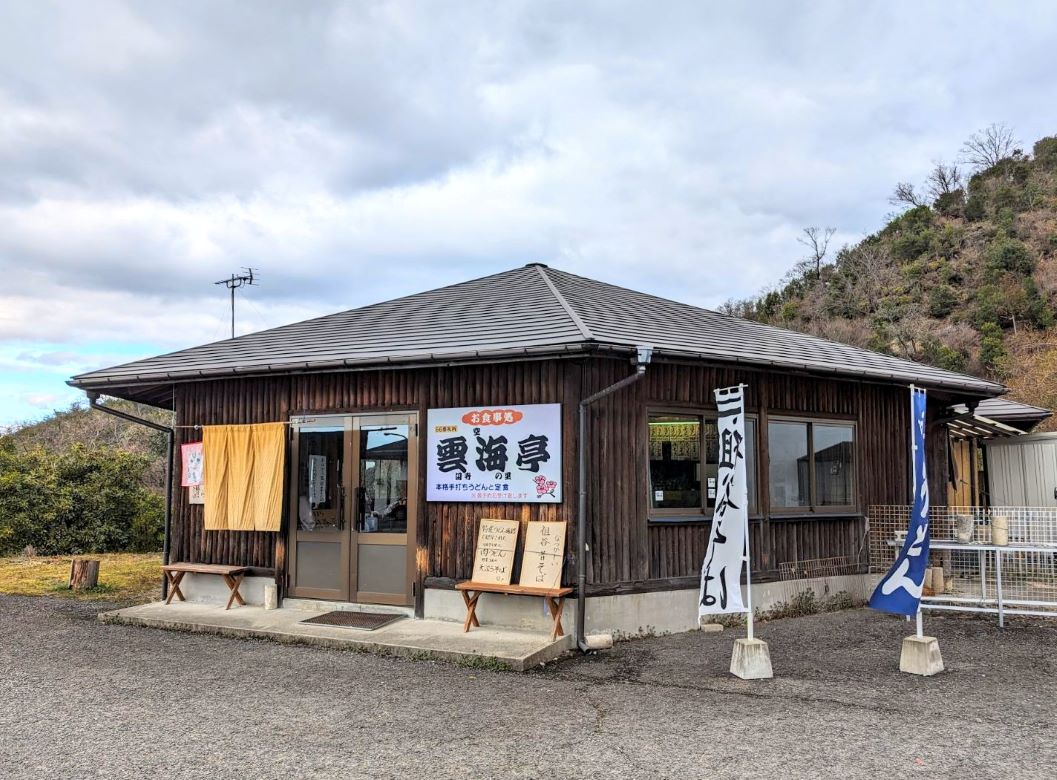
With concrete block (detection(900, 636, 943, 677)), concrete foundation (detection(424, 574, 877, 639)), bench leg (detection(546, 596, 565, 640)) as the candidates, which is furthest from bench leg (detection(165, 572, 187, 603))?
concrete block (detection(900, 636, 943, 677))

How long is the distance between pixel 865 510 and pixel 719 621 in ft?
8.72

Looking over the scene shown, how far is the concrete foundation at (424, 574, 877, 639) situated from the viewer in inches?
273

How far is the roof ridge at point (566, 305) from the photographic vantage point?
6.61m

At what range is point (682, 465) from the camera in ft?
25.1

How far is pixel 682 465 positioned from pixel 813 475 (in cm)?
207

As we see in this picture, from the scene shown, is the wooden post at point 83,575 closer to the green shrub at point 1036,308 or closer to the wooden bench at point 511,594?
the wooden bench at point 511,594

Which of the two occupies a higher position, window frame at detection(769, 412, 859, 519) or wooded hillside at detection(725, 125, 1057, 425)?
wooded hillside at detection(725, 125, 1057, 425)

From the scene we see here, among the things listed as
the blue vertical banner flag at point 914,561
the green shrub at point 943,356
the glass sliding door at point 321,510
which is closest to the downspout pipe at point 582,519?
the blue vertical banner flag at point 914,561

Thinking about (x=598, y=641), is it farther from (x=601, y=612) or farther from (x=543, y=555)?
(x=543, y=555)

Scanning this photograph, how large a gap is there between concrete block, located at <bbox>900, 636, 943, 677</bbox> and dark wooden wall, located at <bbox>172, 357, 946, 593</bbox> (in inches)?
83.8

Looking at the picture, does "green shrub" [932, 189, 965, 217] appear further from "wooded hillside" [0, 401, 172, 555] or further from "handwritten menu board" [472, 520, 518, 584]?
"handwritten menu board" [472, 520, 518, 584]

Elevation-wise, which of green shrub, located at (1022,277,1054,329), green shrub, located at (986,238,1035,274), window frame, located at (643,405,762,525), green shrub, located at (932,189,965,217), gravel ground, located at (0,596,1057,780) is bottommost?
gravel ground, located at (0,596,1057,780)

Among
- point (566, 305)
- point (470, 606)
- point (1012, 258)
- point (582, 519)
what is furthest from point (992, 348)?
point (470, 606)

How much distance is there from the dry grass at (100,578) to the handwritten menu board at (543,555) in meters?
5.76
